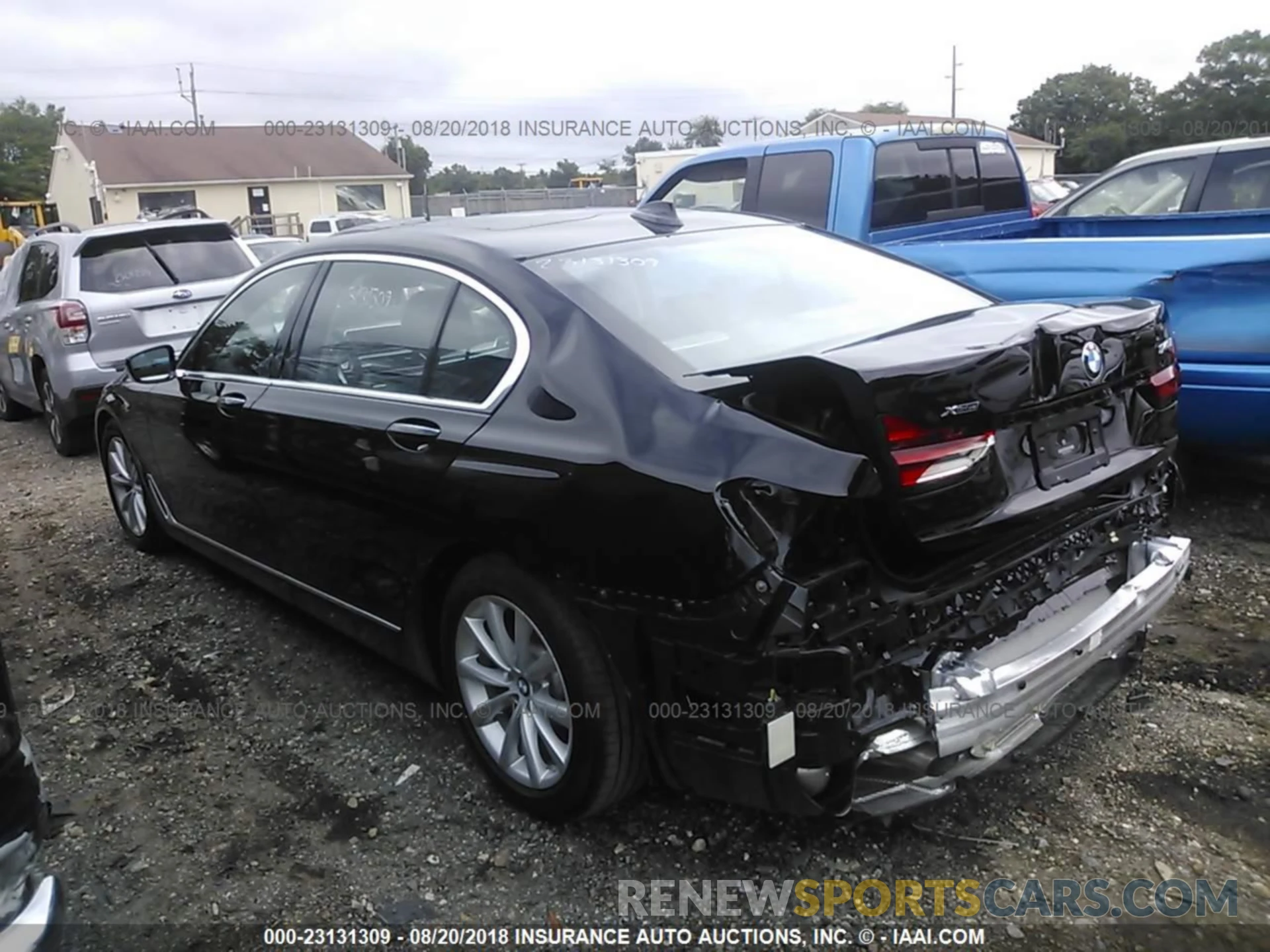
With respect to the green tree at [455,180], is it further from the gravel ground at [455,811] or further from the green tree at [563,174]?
the gravel ground at [455,811]

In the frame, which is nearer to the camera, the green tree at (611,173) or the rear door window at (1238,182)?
the rear door window at (1238,182)

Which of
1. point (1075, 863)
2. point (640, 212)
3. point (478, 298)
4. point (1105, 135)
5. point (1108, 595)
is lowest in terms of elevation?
point (1075, 863)

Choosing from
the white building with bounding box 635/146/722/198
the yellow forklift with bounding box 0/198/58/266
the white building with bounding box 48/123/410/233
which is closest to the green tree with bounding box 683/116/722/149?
the white building with bounding box 635/146/722/198

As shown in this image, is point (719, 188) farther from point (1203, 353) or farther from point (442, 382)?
point (442, 382)

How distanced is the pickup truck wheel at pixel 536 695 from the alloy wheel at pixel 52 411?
19.7 feet

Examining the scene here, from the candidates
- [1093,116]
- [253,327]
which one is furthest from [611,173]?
[253,327]

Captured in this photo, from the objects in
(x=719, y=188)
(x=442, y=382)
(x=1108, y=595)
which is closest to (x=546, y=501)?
(x=442, y=382)

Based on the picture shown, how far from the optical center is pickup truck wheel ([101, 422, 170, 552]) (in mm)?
5176

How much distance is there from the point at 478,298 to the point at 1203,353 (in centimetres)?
320

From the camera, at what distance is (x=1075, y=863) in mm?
2711

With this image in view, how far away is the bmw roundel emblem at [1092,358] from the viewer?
8.78ft

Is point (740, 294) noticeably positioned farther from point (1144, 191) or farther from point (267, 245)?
point (267, 245)

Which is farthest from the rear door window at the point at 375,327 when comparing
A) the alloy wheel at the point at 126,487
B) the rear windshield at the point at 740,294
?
the alloy wheel at the point at 126,487

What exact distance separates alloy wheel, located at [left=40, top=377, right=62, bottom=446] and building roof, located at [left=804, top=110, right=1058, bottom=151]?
6.42 m
